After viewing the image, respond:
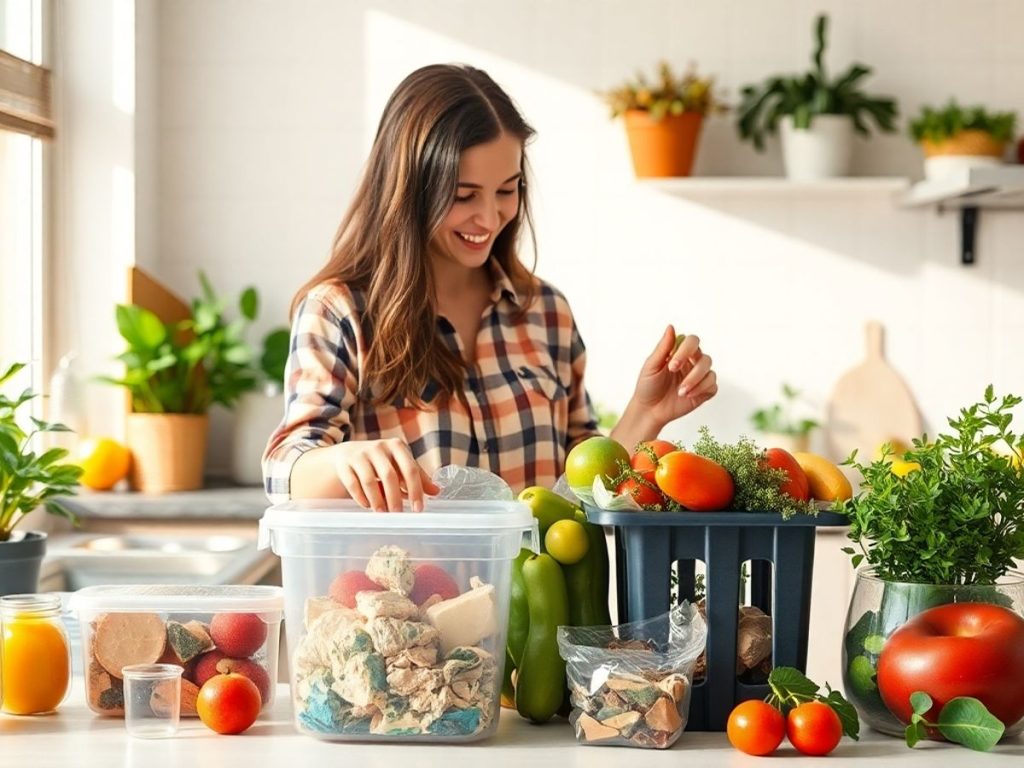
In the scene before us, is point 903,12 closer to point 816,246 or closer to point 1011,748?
point 816,246

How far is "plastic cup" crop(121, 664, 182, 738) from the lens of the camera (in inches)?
48.8

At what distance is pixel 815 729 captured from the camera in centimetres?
117

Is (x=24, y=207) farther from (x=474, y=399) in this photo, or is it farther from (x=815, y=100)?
(x=815, y=100)

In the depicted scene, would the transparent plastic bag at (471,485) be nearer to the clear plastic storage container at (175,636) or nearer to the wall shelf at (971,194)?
the clear plastic storage container at (175,636)

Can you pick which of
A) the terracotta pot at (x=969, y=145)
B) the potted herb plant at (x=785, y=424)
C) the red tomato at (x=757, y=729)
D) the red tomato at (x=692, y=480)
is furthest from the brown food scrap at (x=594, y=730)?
the terracotta pot at (x=969, y=145)

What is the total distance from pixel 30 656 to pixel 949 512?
86 cm

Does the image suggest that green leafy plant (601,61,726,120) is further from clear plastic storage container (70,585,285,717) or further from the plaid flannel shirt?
clear plastic storage container (70,585,285,717)

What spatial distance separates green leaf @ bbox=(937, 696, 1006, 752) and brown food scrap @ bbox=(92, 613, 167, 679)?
0.71m

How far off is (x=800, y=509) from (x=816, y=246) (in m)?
2.24

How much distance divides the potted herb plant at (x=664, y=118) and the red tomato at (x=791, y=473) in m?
2.02

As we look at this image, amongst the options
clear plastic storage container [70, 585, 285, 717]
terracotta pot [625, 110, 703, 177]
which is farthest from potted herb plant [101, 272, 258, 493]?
clear plastic storage container [70, 585, 285, 717]

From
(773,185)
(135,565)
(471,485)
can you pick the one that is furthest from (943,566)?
(773,185)

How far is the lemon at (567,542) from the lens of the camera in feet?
4.27

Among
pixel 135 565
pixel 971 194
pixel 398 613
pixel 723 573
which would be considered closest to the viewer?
pixel 398 613
